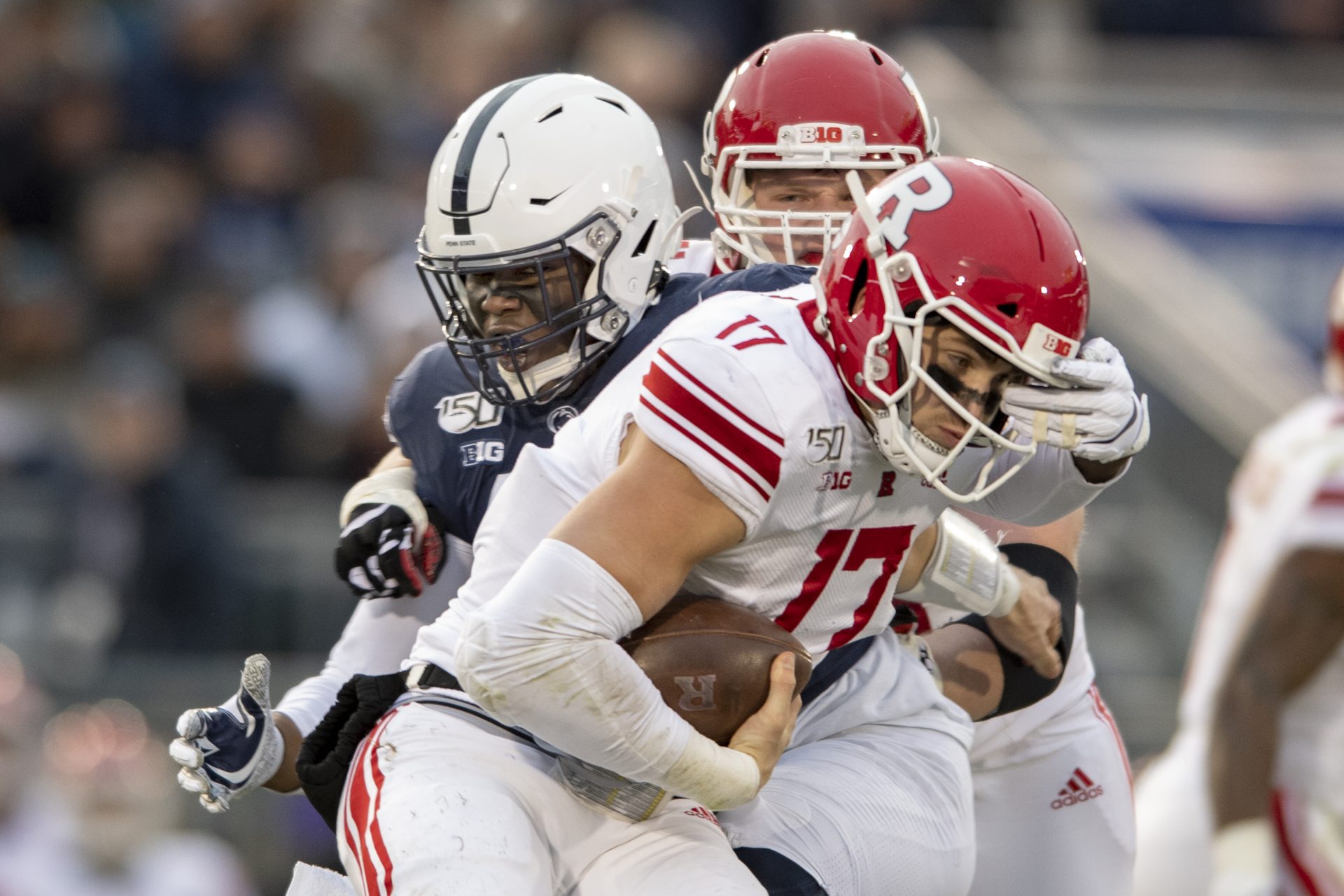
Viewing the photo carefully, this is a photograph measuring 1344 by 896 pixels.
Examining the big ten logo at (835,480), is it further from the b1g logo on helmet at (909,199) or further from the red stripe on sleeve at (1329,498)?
the red stripe on sleeve at (1329,498)

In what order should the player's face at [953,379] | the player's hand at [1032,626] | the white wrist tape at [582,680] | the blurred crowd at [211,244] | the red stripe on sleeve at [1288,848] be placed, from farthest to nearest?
the blurred crowd at [211,244], the red stripe on sleeve at [1288,848], the player's hand at [1032,626], the player's face at [953,379], the white wrist tape at [582,680]

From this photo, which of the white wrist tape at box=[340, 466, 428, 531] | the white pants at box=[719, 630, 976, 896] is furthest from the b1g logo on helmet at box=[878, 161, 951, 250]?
the white wrist tape at box=[340, 466, 428, 531]

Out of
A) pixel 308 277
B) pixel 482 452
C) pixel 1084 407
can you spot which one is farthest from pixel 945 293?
pixel 308 277

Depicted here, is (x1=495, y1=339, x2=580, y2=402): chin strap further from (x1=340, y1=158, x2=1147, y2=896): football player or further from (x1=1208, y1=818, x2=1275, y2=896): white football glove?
(x1=1208, y1=818, x2=1275, y2=896): white football glove

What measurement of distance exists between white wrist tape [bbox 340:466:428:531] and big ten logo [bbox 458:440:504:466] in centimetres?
13

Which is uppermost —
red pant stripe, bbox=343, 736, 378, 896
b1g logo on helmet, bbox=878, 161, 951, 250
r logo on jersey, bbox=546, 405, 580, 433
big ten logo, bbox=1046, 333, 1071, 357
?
b1g logo on helmet, bbox=878, 161, 951, 250

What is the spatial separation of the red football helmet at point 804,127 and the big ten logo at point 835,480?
3.07 feet

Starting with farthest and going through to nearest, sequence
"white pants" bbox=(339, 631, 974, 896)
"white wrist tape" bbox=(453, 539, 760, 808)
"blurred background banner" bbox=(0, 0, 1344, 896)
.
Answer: "blurred background banner" bbox=(0, 0, 1344, 896) → "white pants" bbox=(339, 631, 974, 896) → "white wrist tape" bbox=(453, 539, 760, 808)

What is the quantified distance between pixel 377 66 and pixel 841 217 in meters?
5.70

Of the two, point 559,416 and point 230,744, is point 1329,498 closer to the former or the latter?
point 559,416

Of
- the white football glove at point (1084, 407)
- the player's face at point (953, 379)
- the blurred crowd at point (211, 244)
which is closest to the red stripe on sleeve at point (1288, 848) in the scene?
the white football glove at point (1084, 407)

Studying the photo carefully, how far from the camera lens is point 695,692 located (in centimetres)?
270

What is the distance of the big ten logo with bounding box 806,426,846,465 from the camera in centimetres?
273

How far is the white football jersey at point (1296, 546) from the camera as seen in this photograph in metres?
3.59
